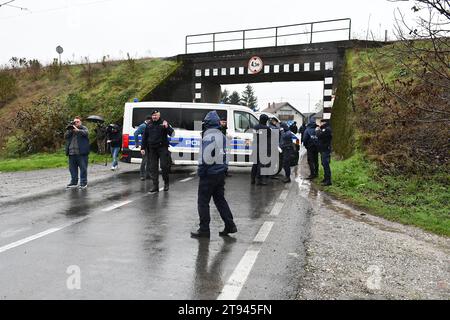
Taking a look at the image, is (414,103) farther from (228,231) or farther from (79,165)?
(79,165)

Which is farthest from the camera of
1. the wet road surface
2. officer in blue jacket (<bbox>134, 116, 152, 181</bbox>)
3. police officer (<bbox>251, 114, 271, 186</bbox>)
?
officer in blue jacket (<bbox>134, 116, 152, 181</bbox>)

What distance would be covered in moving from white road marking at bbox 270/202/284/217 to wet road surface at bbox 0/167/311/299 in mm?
20

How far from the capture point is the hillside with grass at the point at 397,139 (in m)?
7.35

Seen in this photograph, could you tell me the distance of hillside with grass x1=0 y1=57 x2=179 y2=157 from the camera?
67.7 feet

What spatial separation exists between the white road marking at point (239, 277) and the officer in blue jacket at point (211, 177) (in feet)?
3.00

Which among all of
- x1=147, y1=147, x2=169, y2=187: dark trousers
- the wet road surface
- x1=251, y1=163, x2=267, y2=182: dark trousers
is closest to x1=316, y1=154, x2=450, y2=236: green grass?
the wet road surface

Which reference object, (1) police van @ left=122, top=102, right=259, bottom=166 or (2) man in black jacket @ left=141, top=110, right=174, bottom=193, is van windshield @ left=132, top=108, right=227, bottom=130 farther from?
(2) man in black jacket @ left=141, top=110, right=174, bottom=193

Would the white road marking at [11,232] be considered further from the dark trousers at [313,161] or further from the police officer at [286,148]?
the dark trousers at [313,161]

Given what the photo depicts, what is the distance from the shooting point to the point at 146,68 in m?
24.8

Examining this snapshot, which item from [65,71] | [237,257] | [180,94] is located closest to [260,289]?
[237,257]

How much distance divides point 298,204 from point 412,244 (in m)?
2.96

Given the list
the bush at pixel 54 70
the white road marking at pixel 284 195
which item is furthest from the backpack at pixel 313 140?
the bush at pixel 54 70

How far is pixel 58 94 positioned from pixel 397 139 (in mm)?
18601

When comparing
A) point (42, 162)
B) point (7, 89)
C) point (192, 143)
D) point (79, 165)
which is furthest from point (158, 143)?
point (7, 89)
